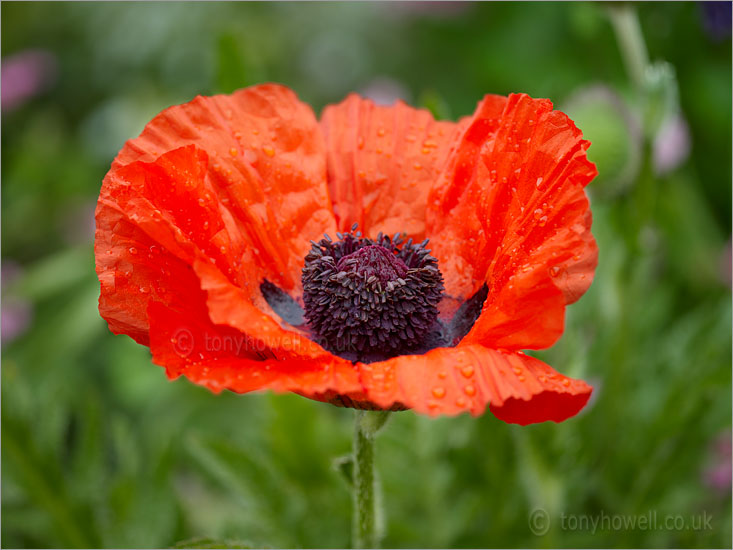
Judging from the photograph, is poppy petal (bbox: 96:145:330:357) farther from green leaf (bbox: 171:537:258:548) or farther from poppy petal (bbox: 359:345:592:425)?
green leaf (bbox: 171:537:258:548)

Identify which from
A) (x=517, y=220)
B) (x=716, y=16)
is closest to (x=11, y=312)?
(x=517, y=220)

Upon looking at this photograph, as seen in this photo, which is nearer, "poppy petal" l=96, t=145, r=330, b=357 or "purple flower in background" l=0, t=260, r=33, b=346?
"poppy petal" l=96, t=145, r=330, b=357

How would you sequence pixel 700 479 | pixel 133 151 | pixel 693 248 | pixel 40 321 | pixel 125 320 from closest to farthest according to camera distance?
pixel 125 320
pixel 133 151
pixel 700 479
pixel 693 248
pixel 40 321

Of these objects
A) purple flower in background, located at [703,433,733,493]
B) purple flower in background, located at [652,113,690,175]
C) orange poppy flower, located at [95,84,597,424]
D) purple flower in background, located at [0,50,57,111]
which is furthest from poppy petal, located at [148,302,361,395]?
purple flower in background, located at [0,50,57,111]

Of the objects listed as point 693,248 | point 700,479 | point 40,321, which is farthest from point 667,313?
point 40,321

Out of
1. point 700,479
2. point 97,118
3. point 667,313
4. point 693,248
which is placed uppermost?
point 97,118

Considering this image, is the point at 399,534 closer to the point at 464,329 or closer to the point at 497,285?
the point at 464,329

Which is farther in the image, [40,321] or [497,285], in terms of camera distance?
[40,321]
